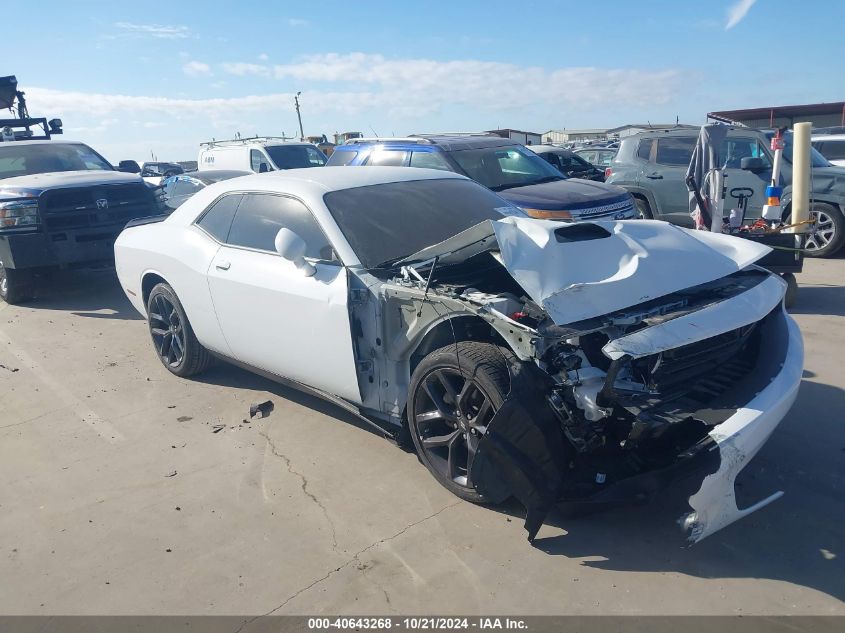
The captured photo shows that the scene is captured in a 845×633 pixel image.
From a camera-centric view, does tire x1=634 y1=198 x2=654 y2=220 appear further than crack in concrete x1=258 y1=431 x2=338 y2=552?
Yes

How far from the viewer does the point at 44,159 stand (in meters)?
9.60

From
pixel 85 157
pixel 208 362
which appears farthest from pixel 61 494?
pixel 85 157

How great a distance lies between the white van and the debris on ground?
9948 mm

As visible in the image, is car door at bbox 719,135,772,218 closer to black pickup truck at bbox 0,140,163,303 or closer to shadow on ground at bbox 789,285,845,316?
shadow on ground at bbox 789,285,845,316

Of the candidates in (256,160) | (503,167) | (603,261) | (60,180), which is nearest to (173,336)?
(603,261)

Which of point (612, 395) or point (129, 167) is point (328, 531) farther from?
→ point (129, 167)

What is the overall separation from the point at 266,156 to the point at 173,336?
973 cm

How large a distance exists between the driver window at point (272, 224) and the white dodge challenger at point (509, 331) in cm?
2

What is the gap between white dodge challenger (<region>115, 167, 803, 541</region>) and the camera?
302 cm

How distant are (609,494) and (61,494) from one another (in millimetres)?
3069

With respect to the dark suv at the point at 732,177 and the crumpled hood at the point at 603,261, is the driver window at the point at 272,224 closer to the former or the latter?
the crumpled hood at the point at 603,261

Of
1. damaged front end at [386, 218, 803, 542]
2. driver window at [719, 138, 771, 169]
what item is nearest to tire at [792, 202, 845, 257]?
driver window at [719, 138, 771, 169]

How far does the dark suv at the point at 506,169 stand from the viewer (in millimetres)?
7691
